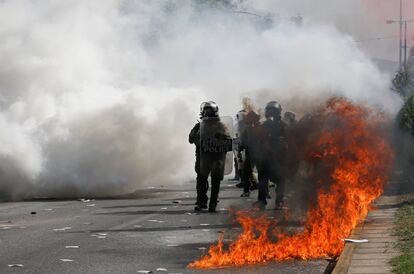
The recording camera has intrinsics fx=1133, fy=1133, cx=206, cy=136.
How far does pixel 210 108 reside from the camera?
66.0 ft

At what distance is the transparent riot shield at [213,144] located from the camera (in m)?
20.0

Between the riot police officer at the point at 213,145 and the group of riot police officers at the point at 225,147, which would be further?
the riot police officer at the point at 213,145

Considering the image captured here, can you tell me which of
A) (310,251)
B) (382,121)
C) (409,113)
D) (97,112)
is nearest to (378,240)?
(310,251)

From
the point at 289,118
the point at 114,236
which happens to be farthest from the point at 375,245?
the point at 289,118

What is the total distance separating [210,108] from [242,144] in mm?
2738

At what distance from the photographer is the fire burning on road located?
13.6m

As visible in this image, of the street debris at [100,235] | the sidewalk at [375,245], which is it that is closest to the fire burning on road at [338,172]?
the sidewalk at [375,245]

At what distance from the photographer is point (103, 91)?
27547 mm

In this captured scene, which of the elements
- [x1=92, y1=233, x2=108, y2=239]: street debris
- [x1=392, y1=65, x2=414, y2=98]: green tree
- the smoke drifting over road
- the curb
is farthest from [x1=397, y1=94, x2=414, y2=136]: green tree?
[x1=392, y1=65, x2=414, y2=98]: green tree

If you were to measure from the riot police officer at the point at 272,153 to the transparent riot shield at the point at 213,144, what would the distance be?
2.13 ft

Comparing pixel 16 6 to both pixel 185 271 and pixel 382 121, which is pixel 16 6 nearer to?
pixel 382 121

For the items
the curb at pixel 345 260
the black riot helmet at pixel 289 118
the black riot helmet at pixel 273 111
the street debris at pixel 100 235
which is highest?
the black riot helmet at pixel 273 111

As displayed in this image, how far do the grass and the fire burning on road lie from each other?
0.59 metres

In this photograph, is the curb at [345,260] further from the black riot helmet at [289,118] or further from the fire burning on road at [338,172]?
the black riot helmet at [289,118]
